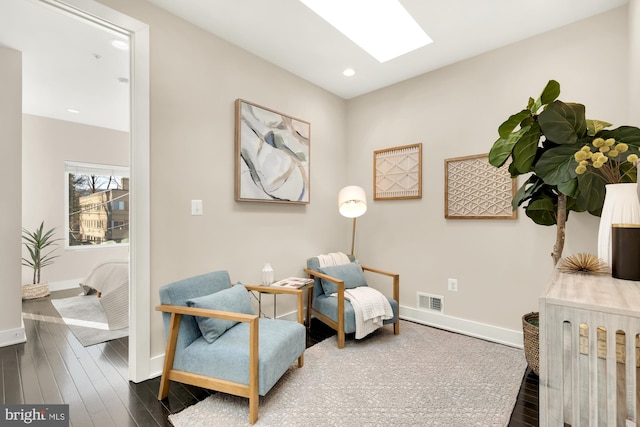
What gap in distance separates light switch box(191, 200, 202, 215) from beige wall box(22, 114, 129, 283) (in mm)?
3823

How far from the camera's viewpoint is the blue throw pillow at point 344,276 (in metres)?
3.02

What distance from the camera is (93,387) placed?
81.0 inches

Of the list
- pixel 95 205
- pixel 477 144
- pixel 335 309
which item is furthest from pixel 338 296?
pixel 95 205

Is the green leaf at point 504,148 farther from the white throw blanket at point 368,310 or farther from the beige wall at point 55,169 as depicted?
the beige wall at point 55,169

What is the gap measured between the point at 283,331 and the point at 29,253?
4.59 metres

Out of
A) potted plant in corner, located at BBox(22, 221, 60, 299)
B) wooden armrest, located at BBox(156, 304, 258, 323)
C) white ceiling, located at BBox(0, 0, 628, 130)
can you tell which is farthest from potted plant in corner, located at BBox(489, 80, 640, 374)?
potted plant in corner, located at BBox(22, 221, 60, 299)

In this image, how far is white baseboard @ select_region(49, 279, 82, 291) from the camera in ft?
15.4

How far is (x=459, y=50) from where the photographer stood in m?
2.84

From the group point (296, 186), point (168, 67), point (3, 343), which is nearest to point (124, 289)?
point (3, 343)

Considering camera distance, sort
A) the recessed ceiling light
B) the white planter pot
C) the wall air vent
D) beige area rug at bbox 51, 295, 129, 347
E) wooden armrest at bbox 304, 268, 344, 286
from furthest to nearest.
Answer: the wall air vent < beige area rug at bbox 51, 295, 129, 347 < wooden armrest at bbox 304, 268, 344, 286 < the recessed ceiling light < the white planter pot

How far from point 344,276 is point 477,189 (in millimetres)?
1537

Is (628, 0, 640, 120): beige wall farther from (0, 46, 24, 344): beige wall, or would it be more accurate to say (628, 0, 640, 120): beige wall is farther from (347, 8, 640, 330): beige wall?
(0, 46, 24, 344): beige wall

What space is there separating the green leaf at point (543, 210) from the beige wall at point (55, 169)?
608 centimetres

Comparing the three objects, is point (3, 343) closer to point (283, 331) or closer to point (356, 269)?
point (283, 331)
